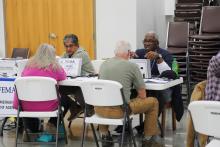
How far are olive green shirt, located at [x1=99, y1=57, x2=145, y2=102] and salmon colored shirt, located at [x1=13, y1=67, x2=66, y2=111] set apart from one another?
2.01 ft

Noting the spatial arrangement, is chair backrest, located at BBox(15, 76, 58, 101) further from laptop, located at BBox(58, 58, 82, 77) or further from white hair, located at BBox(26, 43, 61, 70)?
laptop, located at BBox(58, 58, 82, 77)

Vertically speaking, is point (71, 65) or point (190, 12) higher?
point (190, 12)

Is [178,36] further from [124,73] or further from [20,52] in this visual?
[124,73]

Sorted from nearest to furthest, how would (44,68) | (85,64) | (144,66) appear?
(44,68) → (144,66) → (85,64)

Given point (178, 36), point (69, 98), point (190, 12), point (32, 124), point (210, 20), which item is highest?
point (190, 12)

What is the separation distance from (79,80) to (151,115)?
86 centimetres

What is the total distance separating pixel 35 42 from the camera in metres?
7.86

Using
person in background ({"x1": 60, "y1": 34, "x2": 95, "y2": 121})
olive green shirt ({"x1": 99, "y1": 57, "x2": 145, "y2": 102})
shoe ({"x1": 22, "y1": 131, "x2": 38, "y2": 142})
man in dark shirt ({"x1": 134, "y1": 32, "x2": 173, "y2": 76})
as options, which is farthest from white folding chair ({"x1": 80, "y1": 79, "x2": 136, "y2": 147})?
man in dark shirt ({"x1": 134, "y1": 32, "x2": 173, "y2": 76})

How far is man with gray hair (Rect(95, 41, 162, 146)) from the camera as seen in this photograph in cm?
380

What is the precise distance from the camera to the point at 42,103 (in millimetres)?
4074

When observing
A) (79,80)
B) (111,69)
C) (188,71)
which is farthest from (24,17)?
(111,69)

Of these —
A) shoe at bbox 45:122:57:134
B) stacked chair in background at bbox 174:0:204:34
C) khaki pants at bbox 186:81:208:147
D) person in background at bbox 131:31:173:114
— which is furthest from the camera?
stacked chair in background at bbox 174:0:204:34

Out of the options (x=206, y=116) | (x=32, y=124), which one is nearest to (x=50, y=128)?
(x=32, y=124)

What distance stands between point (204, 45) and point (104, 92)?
328 cm
